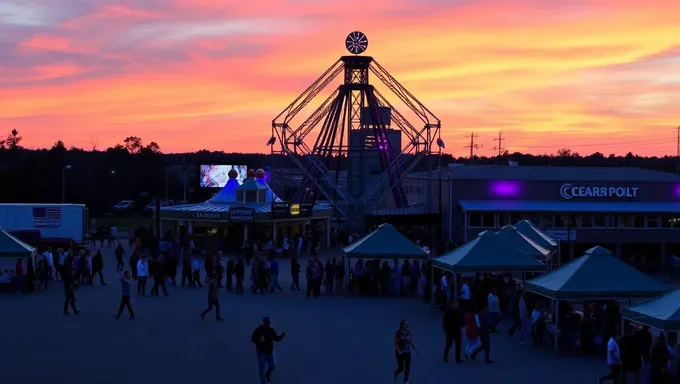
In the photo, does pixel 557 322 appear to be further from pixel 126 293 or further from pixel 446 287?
pixel 126 293

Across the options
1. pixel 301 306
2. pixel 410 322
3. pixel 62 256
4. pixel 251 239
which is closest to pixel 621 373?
pixel 410 322

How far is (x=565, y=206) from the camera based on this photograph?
46.2 metres

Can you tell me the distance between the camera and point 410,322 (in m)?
21.7

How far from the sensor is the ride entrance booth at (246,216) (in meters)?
43.2

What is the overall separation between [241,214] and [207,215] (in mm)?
1833

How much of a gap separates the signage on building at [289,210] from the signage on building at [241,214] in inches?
49.1

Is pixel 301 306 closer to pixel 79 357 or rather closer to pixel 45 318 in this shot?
pixel 45 318

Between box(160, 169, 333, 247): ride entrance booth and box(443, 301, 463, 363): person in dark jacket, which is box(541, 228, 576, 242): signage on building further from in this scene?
box(443, 301, 463, 363): person in dark jacket

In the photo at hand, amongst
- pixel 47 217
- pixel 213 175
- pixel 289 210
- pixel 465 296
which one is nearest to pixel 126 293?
pixel 465 296

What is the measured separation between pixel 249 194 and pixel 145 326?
2616 cm

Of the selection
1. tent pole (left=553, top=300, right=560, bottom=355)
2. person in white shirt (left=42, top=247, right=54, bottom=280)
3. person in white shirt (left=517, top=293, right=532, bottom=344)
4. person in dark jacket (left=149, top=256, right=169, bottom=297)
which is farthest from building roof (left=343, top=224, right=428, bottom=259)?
person in white shirt (left=42, top=247, right=54, bottom=280)

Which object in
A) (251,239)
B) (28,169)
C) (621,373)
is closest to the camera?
(621,373)

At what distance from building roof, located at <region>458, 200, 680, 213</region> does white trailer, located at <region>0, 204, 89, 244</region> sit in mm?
19807

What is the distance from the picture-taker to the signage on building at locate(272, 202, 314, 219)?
144 feet
